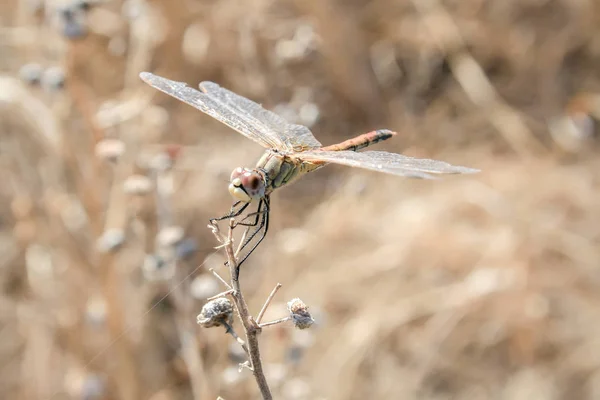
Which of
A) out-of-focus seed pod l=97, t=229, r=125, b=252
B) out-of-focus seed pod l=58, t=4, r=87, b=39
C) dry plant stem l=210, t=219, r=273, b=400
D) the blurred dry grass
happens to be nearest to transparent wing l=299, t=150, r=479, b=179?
dry plant stem l=210, t=219, r=273, b=400

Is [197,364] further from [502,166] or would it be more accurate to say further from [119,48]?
[502,166]

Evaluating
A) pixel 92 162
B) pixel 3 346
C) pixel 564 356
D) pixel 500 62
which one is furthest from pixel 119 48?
pixel 500 62

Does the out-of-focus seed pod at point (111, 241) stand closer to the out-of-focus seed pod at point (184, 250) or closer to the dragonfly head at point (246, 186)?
the out-of-focus seed pod at point (184, 250)

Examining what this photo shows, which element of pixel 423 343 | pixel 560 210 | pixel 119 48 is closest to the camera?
pixel 119 48

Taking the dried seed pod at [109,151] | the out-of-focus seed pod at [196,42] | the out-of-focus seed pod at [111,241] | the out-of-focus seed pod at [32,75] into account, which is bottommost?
the out-of-focus seed pod at [111,241]

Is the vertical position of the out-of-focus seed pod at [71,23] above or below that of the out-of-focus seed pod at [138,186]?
above

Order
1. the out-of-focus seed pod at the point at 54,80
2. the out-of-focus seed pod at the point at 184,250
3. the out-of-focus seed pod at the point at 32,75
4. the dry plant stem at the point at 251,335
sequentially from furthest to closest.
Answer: the out-of-focus seed pod at the point at 32,75, the out-of-focus seed pod at the point at 54,80, the out-of-focus seed pod at the point at 184,250, the dry plant stem at the point at 251,335

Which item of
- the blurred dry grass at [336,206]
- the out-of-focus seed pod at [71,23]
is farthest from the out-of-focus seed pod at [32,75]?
the out-of-focus seed pod at [71,23]
